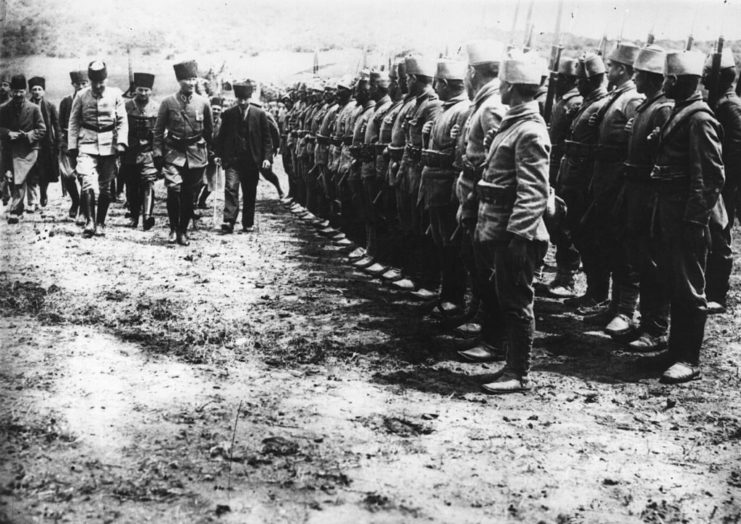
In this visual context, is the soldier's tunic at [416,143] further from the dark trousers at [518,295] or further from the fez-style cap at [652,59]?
the dark trousers at [518,295]

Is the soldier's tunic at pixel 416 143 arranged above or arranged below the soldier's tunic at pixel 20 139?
above

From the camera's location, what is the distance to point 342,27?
174 ft

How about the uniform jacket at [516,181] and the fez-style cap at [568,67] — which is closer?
the uniform jacket at [516,181]

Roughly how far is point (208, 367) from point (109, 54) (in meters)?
37.0

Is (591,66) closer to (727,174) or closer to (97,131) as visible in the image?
(727,174)

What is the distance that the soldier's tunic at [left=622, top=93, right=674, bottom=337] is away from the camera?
6875 millimetres

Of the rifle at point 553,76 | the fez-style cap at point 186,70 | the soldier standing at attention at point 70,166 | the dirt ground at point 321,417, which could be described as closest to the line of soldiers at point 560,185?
the dirt ground at point 321,417

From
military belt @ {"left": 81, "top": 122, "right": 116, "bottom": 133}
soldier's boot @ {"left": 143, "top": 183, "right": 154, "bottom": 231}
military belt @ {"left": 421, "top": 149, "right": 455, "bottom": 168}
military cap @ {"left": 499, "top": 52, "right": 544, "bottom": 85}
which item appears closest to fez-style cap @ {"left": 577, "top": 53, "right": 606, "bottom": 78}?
military belt @ {"left": 421, "top": 149, "right": 455, "bottom": 168}

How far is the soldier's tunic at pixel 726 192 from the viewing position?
7941mm

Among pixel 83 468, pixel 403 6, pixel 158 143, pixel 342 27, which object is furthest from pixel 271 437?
pixel 403 6

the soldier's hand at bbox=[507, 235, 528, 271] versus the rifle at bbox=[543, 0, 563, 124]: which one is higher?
the rifle at bbox=[543, 0, 563, 124]

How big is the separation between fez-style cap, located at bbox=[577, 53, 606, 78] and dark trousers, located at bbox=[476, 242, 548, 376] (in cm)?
333

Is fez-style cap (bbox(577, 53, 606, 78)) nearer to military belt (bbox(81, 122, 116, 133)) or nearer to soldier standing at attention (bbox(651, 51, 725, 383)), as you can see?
soldier standing at attention (bbox(651, 51, 725, 383))

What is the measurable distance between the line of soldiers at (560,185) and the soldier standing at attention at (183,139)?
2254 mm
